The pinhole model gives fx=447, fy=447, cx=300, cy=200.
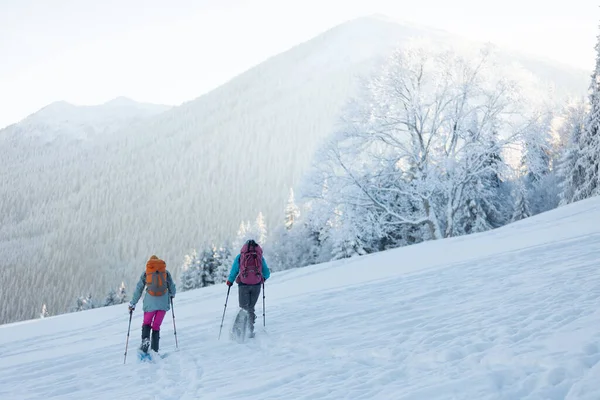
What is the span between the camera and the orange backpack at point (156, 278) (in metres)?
8.98

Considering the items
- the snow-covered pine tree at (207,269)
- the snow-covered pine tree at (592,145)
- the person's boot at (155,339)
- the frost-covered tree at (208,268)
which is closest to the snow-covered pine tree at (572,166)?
the snow-covered pine tree at (592,145)

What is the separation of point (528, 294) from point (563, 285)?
0.68 meters

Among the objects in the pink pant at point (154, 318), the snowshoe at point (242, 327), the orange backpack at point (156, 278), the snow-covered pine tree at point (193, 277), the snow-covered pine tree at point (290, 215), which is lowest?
the snow-covered pine tree at point (193, 277)

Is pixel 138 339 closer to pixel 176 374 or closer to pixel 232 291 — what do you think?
pixel 176 374

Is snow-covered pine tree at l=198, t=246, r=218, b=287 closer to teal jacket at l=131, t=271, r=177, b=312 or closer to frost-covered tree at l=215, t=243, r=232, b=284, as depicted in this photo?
frost-covered tree at l=215, t=243, r=232, b=284

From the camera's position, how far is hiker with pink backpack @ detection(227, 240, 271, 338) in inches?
366

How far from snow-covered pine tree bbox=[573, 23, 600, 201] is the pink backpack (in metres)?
23.9

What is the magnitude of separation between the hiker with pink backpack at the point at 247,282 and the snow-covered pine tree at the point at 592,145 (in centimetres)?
2390

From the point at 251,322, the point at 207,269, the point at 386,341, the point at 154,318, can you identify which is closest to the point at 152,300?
the point at 154,318

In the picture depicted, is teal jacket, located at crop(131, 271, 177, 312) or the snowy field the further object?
teal jacket, located at crop(131, 271, 177, 312)

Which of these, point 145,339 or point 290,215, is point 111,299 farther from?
point 145,339

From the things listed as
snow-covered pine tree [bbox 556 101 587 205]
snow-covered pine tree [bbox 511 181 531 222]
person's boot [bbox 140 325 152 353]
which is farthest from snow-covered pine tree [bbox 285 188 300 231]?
person's boot [bbox 140 325 152 353]

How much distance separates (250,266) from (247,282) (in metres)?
0.34

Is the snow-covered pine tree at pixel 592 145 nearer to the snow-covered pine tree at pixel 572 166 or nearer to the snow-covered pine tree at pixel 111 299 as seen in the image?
the snow-covered pine tree at pixel 572 166
